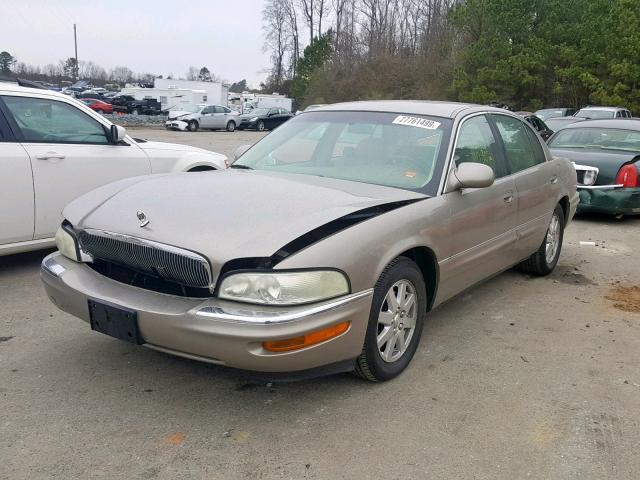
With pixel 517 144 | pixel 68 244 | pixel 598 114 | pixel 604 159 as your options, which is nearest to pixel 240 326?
pixel 68 244

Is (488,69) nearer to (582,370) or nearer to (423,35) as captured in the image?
(423,35)

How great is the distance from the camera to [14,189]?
16.7 ft

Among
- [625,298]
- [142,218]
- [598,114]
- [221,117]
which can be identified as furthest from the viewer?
[221,117]

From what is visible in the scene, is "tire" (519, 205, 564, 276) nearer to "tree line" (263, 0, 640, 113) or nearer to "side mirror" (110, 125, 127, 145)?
"side mirror" (110, 125, 127, 145)

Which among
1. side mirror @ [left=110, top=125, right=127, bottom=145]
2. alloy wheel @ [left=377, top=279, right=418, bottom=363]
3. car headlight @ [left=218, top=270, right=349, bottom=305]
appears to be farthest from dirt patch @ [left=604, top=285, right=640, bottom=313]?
side mirror @ [left=110, top=125, right=127, bottom=145]

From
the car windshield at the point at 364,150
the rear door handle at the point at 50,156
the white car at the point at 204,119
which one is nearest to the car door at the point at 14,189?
the rear door handle at the point at 50,156

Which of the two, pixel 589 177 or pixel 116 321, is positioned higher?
pixel 589 177

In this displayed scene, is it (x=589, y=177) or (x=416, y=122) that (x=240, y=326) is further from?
(x=589, y=177)

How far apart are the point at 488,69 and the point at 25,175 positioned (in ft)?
121

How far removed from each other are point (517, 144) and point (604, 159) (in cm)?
386

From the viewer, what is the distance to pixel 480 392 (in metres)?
3.43

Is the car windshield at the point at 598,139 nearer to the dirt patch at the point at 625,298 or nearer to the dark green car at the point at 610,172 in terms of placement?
the dark green car at the point at 610,172

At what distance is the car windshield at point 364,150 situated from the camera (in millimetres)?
3988

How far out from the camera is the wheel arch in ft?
12.1
